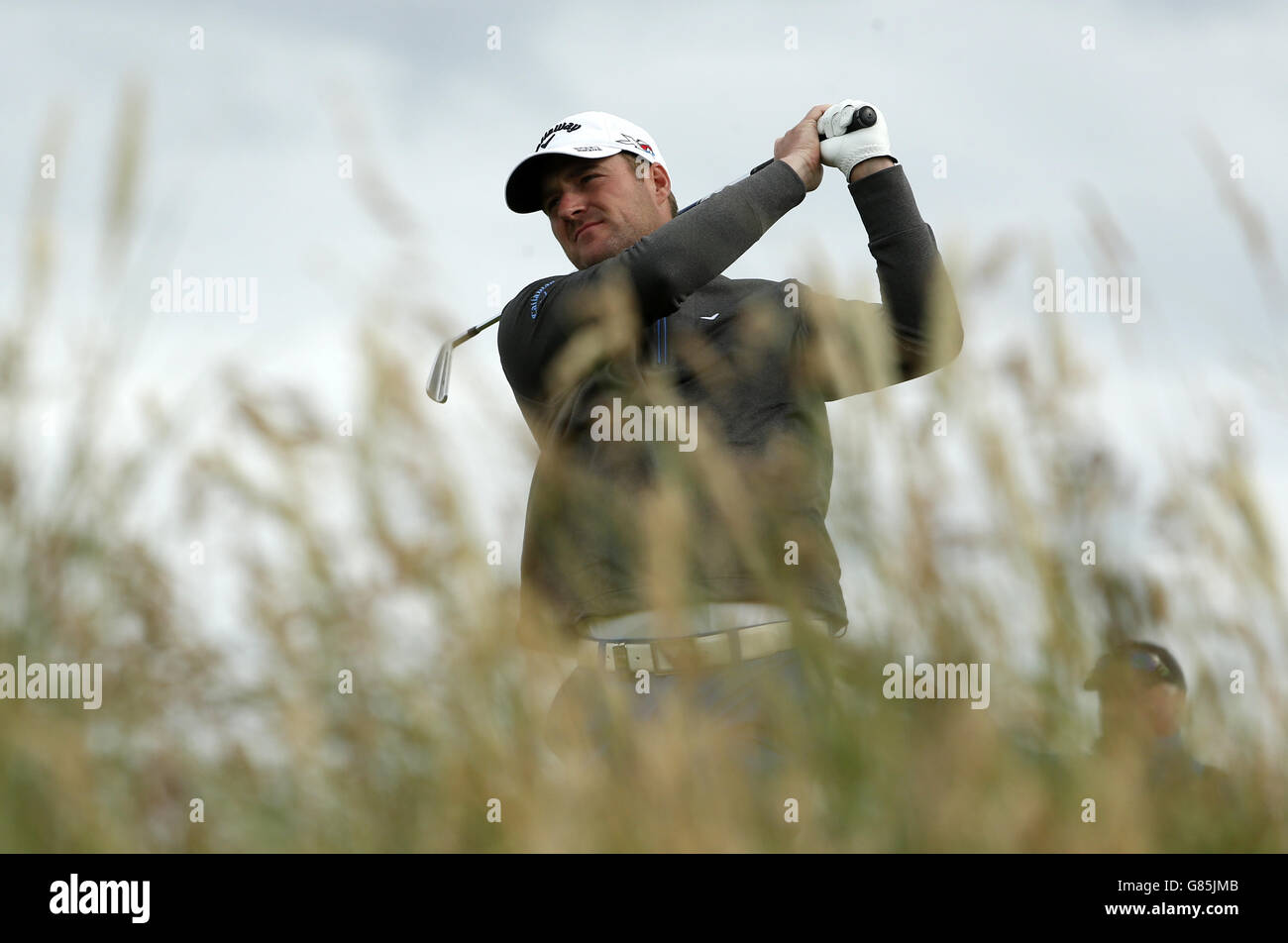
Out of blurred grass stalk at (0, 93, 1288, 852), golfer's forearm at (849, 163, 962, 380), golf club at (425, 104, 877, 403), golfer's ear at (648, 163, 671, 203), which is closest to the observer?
blurred grass stalk at (0, 93, 1288, 852)

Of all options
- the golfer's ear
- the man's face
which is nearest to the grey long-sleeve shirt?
the man's face

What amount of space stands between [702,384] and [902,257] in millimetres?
439

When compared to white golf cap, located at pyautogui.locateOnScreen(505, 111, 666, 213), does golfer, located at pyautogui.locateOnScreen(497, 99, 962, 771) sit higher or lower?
lower

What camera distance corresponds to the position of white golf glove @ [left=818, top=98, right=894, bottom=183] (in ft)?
8.23

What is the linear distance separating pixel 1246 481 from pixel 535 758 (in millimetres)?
1011

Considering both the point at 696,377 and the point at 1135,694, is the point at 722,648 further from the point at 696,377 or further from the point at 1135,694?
the point at 1135,694

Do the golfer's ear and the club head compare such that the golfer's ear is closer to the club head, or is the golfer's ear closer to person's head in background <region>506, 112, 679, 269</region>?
person's head in background <region>506, 112, 679, 269</region>

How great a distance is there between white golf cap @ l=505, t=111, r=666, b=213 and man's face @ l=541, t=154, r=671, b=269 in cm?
3

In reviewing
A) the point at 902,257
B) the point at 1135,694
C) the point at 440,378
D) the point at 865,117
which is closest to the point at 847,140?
the point at 865,117

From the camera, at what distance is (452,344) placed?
180 cm

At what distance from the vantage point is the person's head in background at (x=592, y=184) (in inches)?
110

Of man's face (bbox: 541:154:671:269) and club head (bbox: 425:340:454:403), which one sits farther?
man's face (bbox: 541:154:671:269)
